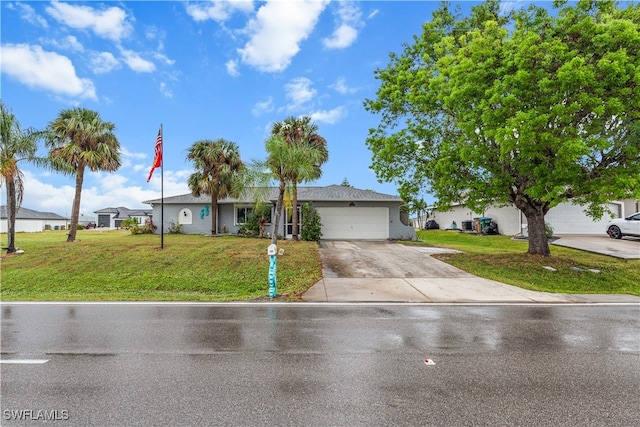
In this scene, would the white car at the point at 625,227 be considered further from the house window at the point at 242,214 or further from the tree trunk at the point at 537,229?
the house window at the point at 242,214

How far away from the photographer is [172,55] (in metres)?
14.8

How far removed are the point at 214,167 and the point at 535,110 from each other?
1752 cm

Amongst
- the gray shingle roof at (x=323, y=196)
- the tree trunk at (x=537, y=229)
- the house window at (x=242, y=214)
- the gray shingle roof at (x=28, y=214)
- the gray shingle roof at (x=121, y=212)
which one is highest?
the gray shingle roof at (x=121, y=212)

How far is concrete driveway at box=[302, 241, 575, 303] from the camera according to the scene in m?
8.31

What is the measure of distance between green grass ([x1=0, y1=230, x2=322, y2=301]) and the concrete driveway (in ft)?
2.56

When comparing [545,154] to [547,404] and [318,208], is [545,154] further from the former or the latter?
[318,208]

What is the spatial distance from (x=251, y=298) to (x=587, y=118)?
40.6 feet

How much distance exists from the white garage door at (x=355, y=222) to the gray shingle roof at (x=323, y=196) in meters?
0.78

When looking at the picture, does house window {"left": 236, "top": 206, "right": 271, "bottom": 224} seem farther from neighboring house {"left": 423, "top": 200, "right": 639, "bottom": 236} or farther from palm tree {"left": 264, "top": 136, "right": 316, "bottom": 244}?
neighboring house {"left": 423, "top": 200, "right": 639, "bottom": 236}

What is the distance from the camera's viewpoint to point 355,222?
2161cm

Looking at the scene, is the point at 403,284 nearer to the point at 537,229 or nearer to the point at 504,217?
the point at 537,229

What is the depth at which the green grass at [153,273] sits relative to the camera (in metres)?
9.11

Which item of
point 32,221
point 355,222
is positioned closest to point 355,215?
point 355,222
